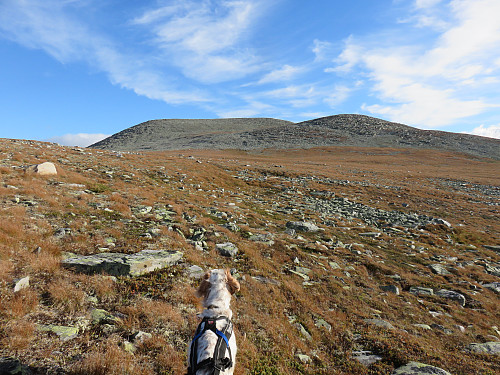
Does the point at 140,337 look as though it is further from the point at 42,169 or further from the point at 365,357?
the point at 42,169

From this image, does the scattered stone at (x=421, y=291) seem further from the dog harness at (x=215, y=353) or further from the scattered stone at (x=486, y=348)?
the dog harness at (x=215, y=353)

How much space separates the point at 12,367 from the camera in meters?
3.23

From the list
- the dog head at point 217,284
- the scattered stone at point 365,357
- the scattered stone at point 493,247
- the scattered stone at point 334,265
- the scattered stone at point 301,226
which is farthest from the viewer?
the scattered stone at point 493,247

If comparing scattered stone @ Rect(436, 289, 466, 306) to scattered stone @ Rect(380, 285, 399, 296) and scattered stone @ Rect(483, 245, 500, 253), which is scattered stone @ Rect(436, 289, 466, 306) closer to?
scattered stone @ Rect(380, 285, 399, 296)

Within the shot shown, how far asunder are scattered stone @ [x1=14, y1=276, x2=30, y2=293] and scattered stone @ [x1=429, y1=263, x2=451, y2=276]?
1608 cm

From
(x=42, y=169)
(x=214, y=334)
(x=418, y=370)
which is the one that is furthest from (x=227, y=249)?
(x=42, y=169)

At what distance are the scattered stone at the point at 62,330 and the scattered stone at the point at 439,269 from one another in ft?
49.5

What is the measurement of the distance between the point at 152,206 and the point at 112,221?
127 inches

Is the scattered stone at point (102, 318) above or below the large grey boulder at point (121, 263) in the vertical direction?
below

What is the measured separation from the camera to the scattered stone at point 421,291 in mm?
10000

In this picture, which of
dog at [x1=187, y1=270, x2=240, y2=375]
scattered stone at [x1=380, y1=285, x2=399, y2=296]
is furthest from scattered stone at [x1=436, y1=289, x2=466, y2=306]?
dog at [x1=187, y1=270, x2=240, y2=375]

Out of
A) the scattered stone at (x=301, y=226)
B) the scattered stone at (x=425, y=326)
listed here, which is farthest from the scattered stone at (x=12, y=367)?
the scattered stone at (x=301, y=226)

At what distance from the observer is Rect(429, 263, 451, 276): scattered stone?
12.1 metres

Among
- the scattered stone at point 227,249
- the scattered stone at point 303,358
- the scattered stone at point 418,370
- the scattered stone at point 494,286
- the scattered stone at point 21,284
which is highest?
the scattered stone at point 21,284
